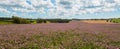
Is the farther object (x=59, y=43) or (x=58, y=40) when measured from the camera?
(x=58, y=40)

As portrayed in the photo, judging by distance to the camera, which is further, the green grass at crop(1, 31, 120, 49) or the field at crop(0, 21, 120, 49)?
the field at crop(0, 21, 120, 49)

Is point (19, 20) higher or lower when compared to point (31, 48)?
lower

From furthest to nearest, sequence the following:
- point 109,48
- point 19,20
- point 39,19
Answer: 1. point 39,19
2. point 19,20
3. point 109,48

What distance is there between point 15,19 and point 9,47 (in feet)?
183

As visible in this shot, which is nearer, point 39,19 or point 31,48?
point 31,48

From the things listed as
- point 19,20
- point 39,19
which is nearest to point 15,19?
point 19,20

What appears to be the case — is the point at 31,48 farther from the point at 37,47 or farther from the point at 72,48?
the point at 72,48

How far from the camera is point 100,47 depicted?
850 cm

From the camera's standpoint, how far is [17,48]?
26.6 ft

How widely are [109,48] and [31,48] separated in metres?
2.42

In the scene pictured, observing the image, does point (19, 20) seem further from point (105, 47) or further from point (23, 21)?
point (105, 47)

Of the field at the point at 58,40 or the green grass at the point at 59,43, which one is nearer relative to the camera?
the green grass at the point at 59,43

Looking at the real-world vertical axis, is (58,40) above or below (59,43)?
below

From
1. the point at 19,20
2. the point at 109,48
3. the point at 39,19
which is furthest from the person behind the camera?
the point at 39,19
